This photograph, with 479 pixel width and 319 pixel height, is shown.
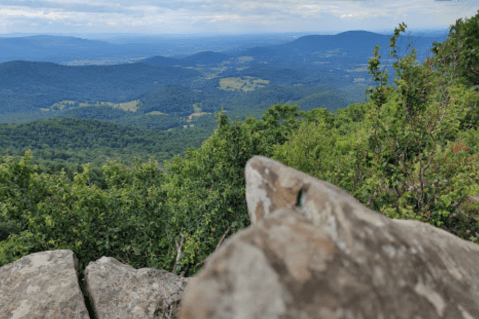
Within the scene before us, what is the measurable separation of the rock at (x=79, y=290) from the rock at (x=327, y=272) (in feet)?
23.2

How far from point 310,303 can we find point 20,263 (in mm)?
12008

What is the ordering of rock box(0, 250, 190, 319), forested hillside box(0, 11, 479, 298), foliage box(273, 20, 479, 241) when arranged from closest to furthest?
rock box(0, 250, 190, 319), foliage box(273, 20, 479, 241), forested hillside box(0, 11, 479, 298)

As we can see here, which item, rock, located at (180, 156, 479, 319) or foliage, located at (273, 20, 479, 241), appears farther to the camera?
foliage, located at (273, 20, 479, 241)

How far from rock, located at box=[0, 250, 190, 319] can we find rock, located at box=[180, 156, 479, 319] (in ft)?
23.2

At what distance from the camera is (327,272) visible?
12.0 ft

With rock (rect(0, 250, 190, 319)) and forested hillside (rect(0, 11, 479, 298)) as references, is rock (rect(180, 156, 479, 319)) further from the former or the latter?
rock (rect(0, 250, 190, 319))

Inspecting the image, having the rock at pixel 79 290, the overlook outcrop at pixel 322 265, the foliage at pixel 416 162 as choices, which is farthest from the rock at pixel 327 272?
the rock at pixel 79 290

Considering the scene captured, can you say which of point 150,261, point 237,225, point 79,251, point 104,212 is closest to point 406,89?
point 237,225

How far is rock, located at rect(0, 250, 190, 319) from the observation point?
9.00 m

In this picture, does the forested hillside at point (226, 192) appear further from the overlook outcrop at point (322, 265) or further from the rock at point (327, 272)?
the rock at point (327, 272)

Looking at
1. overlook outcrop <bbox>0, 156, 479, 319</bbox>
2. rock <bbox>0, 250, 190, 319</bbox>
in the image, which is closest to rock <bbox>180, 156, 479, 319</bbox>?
overlook outcrop <bbox>0, 156, 479, 319</bbox>

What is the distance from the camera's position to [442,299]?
4.53 meters

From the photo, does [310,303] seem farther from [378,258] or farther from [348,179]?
[348,179]

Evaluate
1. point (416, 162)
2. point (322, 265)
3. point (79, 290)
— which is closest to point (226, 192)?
point (79, 290)
